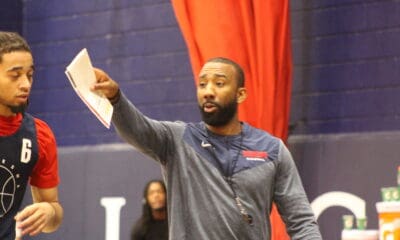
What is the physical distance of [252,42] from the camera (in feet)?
18.6

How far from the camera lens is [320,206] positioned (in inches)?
230

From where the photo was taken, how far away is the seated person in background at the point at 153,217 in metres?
5.88

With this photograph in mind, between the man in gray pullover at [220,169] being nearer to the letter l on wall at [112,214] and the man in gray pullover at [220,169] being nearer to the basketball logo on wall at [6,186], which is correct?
the basketball logo on wall at [6,186]

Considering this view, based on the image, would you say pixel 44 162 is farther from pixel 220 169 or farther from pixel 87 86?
pixel 220 169

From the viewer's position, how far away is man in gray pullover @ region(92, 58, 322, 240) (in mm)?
3389

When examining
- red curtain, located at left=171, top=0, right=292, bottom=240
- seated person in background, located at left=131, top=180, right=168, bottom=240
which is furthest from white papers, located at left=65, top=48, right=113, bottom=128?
seated person in background, located at left=131, top=180, right=168, bottom=240

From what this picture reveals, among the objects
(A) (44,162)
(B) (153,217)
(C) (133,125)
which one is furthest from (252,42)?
(A) (44,162)

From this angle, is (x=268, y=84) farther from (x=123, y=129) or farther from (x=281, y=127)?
(x=123, y=129)

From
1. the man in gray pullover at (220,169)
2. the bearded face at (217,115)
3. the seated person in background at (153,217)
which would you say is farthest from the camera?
the seated person in background at (153,217)

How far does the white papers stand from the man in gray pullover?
169 mm

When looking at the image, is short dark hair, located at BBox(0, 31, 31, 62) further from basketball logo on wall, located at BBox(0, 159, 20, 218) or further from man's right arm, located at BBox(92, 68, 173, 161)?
basketball logo on wall, located at BBox(0, 159, 20, 218)

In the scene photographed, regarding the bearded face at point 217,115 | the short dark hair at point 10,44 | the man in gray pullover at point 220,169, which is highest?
the short dark hair at point 10,44

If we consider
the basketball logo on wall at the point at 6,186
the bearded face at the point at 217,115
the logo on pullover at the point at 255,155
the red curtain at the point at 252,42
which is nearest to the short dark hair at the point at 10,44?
the basketball logo on wall at the point at 6,186

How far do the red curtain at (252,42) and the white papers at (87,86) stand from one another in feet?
8.32
